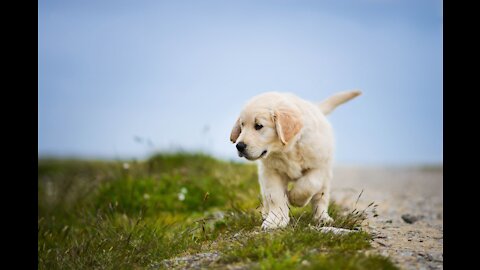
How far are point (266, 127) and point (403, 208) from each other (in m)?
4.28

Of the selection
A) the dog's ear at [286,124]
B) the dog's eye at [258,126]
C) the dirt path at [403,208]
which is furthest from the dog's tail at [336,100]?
the dog's eye at [258,126]

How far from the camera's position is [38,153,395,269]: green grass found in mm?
4129

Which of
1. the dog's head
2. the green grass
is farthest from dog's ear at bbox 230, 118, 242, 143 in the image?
the green grass

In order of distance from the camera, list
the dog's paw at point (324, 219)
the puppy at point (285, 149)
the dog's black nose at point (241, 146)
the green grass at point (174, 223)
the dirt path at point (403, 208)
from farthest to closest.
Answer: the dog's paw at point (324, 219) → the puppy at point (285, 149) → the dog's black nose at point (241, 146) → the dirt path at point (403, 208) → the green grass at point (174, 223)

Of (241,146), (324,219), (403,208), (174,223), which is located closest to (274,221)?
(324,219)

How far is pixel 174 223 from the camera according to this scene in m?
6.76

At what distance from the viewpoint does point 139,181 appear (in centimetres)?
923

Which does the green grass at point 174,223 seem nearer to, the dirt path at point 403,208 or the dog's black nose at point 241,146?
the dirt path at point 403,208

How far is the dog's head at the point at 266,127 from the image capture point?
506cm

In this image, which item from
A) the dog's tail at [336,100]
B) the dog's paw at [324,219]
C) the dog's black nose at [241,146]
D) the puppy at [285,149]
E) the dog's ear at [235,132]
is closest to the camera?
the dog's black nose at [241,146]

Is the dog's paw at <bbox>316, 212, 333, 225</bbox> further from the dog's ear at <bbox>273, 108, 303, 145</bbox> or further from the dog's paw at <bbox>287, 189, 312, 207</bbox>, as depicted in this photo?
the dog's ear at <bbox>273, 108, 303, 145</bbox>

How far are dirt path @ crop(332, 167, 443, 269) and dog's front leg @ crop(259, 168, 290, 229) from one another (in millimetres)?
842
